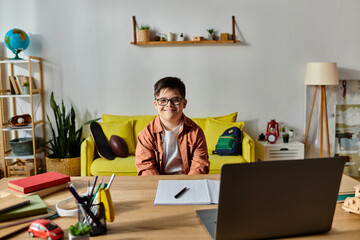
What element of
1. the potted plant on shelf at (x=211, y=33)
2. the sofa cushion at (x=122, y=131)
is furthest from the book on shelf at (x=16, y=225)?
the potted plant on shelf at (x=211, y=33)

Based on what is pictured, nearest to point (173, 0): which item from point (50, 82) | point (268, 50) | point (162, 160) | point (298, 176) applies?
point (268, 50)

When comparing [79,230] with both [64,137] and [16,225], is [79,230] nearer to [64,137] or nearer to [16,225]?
[16,225]

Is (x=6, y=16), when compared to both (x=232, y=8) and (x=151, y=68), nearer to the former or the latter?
(x=151, y=68)

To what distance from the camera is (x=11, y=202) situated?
3.59 ft

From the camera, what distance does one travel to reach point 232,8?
3871 millimetres

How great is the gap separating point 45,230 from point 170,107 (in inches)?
36.2

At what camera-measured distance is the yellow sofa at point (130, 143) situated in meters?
3.23

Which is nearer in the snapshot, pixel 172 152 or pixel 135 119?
pixel 172 152

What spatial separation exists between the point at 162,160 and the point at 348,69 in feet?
10.3

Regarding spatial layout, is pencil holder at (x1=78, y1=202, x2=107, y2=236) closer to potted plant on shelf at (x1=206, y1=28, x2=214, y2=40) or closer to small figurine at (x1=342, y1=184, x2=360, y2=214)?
small figurine at (x1=342, y1=184, x2=360, y2=214)

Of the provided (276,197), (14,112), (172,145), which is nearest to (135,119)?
(14,112)

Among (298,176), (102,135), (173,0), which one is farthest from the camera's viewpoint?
(173,0)

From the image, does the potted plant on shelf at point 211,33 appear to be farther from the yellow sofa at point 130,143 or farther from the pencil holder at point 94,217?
the pencil holder at point 94,217

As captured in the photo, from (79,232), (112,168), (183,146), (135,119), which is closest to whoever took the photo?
(79,232)
